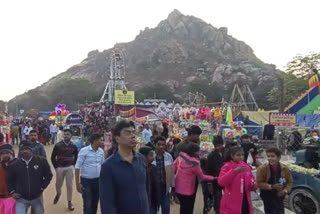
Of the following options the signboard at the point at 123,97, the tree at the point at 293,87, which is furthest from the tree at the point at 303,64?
the signboard at the point at 123,97

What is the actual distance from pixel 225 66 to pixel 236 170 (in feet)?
361

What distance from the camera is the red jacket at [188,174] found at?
587cm

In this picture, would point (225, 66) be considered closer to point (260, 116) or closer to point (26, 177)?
point (260, 116)

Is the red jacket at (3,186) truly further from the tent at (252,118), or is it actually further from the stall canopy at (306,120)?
A: the tent at (252,118)

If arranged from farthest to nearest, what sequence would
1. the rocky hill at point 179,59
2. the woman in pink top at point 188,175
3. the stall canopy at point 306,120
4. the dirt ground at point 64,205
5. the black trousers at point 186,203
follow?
the rocky hill at point 179,59, the stall canopy at point 306,120, the dirt ground at point 64,205, the black trousers at point 186,203, the woman in pink top at point 188,175

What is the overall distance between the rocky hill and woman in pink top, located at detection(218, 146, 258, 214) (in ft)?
324

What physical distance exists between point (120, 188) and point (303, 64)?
34.5 m

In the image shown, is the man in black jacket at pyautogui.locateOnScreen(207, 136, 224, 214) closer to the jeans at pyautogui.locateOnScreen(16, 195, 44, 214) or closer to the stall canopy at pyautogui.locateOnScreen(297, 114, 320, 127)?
the jeans at pyautogui.locateOnScreen(16, 195, 44, 214)

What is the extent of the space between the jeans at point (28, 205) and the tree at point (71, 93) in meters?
75.2

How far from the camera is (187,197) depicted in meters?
5.99

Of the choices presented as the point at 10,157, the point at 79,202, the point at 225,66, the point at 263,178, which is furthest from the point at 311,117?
the point at 225,66

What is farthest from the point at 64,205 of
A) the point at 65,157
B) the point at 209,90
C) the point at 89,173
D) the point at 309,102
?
the point at 209,90

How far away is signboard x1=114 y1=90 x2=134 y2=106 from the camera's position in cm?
1795

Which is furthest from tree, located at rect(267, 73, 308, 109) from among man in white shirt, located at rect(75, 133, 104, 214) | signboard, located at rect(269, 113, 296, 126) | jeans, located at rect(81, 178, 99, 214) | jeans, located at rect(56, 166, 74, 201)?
jeans, located at rect(81, 178, 99, 214)
